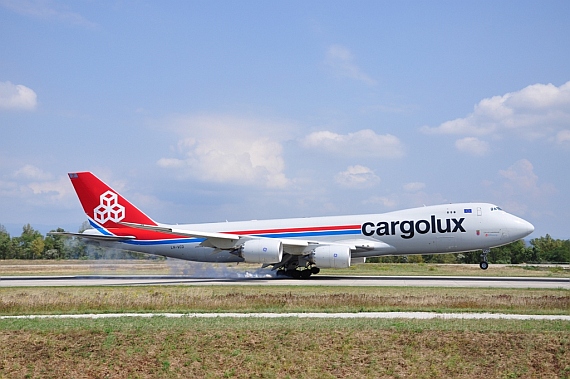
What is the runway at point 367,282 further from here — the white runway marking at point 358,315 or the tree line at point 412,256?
the tree line at point 412,256

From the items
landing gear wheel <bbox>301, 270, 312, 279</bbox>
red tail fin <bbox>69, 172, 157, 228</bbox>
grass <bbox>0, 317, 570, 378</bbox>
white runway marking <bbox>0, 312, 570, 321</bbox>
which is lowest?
grass <bbox>0, 317, 570, 378</bbox>

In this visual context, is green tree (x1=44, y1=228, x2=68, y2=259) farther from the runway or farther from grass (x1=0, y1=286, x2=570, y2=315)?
grass (x1=0, y1=286, x2=570, y2=315)

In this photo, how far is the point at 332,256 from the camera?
36.8m

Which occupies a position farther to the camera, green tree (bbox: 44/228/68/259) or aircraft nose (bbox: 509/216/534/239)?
green tree (bbox: 44/228/68/259)

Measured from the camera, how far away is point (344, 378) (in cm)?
1297

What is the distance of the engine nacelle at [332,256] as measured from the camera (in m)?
36.8

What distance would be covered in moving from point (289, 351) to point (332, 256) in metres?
23.0

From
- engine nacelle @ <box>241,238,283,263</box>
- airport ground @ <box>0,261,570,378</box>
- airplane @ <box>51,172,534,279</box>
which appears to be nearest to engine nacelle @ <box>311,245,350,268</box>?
airplane @ <box>51,172,534,279</box>

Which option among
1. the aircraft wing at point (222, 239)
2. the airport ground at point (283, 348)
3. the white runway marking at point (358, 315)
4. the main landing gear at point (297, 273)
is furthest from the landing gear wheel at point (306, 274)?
the airport ground at point (283, 348)

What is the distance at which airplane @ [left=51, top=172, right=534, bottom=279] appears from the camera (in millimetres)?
37444

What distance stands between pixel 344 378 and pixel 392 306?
29.5 ft

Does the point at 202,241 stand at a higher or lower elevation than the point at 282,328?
higher

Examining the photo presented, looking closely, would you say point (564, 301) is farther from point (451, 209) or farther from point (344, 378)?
point (451, 209)

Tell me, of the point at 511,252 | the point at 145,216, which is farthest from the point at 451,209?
the point at 511,252
